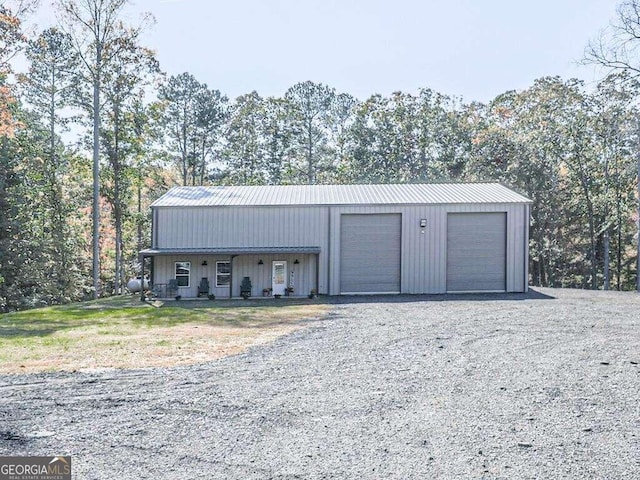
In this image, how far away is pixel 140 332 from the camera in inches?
426

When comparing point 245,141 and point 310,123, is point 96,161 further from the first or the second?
point 310,123

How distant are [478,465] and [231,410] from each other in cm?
242

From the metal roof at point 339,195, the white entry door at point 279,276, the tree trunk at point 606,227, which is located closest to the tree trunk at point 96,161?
the metal roof at point 339,195

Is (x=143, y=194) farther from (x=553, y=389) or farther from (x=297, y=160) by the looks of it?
(x=553, y=389)

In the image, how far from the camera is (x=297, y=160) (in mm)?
36375

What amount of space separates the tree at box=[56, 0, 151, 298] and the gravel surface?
18.6 metres

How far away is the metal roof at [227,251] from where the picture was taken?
17828 millimetres

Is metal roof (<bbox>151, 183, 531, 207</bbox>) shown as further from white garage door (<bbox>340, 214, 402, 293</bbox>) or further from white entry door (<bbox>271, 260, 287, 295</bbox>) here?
white entry door (<bbox>271, 260, 287, 295</bbox>)

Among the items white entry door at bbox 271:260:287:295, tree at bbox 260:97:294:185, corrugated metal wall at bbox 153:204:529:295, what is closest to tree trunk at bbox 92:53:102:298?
corrugated metal wall at bbox 153:204:529:295

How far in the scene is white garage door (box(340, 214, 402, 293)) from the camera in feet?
61.9

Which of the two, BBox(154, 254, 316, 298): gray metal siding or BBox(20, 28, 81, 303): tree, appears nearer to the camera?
BBox(154, 254, 316, 298): gray metal siding

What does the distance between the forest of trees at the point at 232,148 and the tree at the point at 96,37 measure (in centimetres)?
5

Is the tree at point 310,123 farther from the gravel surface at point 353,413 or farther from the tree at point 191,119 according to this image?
the gravel surface at point 353,413

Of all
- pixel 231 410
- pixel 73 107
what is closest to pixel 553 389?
pixel 231 410
